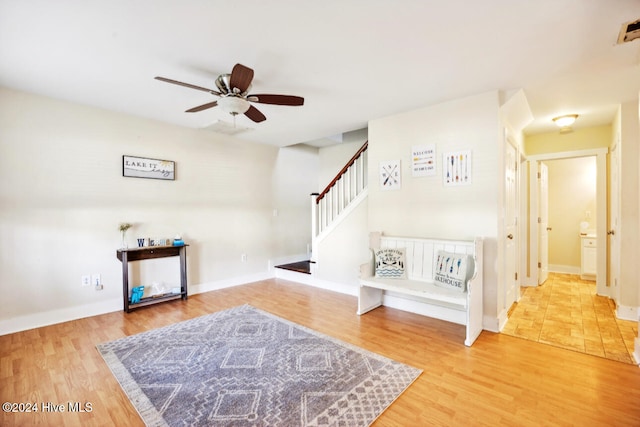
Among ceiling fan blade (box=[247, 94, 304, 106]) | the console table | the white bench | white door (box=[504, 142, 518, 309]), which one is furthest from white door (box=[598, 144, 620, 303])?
the console table

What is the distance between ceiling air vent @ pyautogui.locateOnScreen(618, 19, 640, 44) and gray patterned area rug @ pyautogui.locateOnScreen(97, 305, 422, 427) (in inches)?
112

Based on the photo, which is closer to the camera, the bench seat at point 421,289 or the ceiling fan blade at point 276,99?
the ceiling fan blade at point 276,99

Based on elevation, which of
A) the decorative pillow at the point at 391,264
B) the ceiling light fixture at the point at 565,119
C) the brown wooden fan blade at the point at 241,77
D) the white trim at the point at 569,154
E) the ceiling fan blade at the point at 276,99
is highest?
the ceiling light fixture at the point at 565,119

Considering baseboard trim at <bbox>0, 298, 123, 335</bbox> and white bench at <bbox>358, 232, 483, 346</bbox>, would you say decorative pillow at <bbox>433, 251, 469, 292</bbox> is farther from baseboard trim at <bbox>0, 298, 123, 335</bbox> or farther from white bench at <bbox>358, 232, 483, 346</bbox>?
baseboard trim at <bbox>0, 298, 123, 335</bbox>

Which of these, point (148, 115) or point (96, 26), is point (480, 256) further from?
point (148, 115)

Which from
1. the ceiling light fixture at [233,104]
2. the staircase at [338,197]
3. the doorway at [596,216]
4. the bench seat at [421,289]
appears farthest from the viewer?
the staircase at [338,197]

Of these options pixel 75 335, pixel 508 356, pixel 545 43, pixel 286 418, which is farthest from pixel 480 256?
pixel 75 335

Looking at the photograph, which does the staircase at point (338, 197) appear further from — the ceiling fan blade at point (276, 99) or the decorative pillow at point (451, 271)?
the ceiling fan blade at point (276, 99)

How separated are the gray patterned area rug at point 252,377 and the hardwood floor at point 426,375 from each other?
113mm

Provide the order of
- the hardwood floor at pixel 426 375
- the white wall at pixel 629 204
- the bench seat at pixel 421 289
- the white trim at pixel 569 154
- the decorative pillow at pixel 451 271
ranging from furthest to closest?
1. the white trim at pixel 569 154
2. the white wall at pixel 629 204
3. the decorative pillow at pixel 451 271
4. the bench seat at pixel 421 289
5. the hardwood floor at pixel 426 375

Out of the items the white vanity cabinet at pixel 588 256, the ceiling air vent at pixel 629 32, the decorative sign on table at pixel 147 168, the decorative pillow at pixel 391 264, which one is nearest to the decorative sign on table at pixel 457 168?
the decorative pillow at pixel 391 264

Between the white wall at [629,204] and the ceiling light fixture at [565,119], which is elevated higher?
the ceiling light fixture at [565,119]

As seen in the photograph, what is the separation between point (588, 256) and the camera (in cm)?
523

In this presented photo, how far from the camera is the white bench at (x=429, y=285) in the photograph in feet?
9.20
